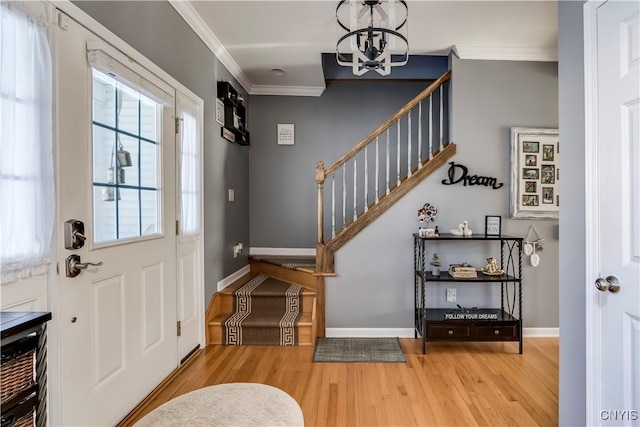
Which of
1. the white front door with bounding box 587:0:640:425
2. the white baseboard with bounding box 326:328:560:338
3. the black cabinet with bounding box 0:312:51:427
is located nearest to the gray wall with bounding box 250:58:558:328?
the white baseboard with bounding box 326:328:560:338

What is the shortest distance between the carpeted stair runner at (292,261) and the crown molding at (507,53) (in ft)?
8.83

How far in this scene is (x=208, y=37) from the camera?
2963 millimetres

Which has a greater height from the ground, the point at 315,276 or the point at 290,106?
the point at 290,106

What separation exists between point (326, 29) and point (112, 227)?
2381 mm

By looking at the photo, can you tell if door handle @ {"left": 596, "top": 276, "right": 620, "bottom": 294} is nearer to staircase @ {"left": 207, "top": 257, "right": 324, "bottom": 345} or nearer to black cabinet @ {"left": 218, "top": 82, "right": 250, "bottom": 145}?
staircase @ {"left": 207, "top": 257, "right": 324, "bottom": 345}

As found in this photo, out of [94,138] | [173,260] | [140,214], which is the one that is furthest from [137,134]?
[173,260]

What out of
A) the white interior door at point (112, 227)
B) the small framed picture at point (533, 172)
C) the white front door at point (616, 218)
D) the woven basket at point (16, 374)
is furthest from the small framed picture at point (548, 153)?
the woven basket at point (16, 374)

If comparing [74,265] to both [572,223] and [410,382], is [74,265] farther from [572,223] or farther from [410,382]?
[572,223]

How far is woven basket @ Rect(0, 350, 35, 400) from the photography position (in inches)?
37.6

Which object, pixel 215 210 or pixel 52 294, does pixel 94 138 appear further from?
pixel 215 210

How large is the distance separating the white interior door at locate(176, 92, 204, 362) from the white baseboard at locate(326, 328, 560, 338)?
1.28 m

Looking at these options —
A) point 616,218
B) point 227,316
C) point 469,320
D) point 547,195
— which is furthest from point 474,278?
point 227,316

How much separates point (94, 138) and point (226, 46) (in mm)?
1955

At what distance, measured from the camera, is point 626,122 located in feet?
4.47
